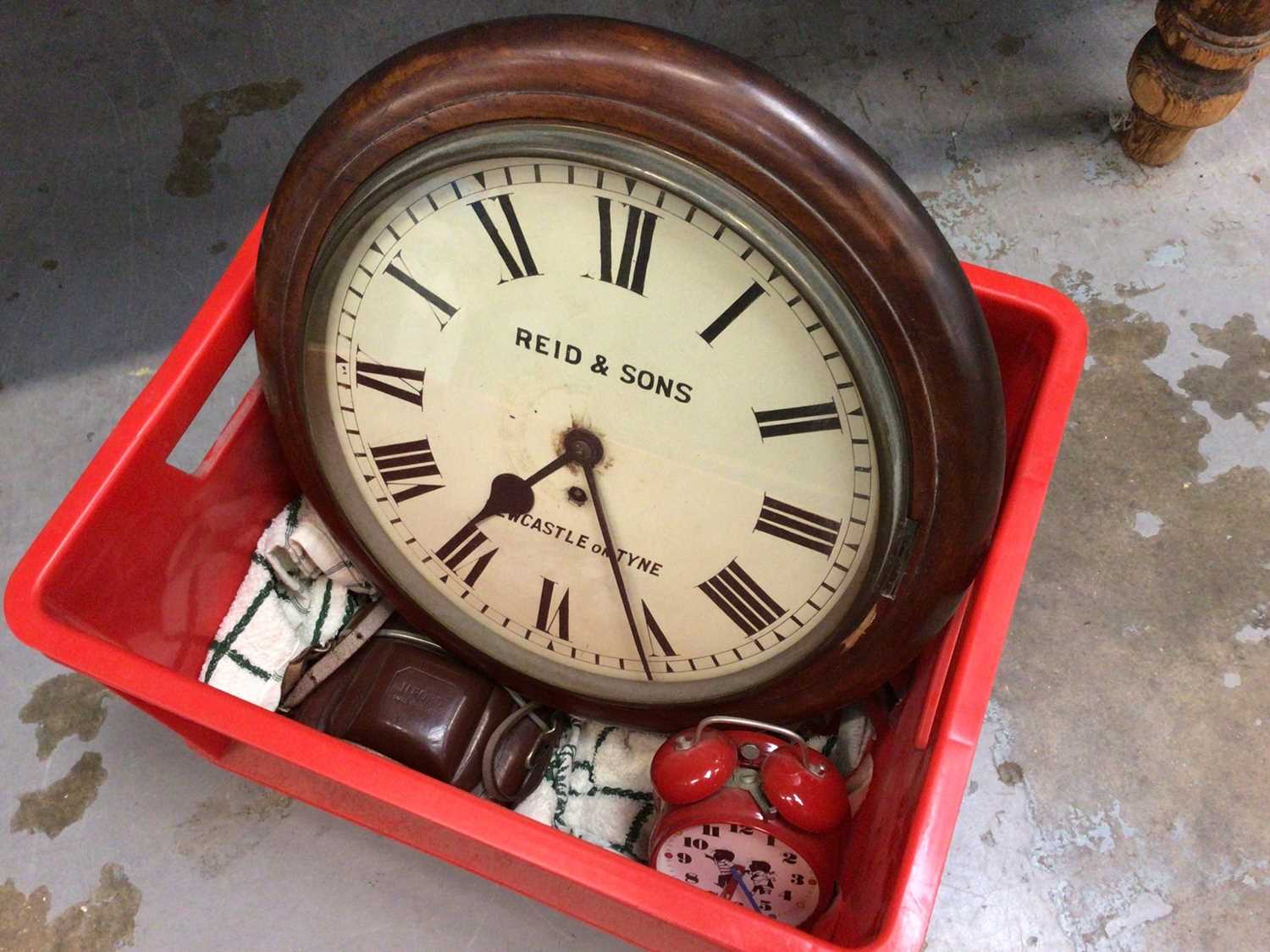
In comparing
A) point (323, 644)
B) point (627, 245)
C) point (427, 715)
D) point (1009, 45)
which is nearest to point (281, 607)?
point (323, 644)

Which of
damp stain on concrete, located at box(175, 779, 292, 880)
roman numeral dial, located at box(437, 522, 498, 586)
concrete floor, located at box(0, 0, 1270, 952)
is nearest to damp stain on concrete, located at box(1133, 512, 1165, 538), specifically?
concrete floor, located at box(0, 0, 1270, 952)

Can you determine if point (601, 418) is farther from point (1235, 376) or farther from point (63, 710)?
point (1235, 376)

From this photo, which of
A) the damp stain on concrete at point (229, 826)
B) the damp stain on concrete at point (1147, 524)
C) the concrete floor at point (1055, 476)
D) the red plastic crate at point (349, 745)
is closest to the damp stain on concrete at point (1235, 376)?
the concrete floor at point (1055, 476)

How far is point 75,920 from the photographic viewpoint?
871 mm

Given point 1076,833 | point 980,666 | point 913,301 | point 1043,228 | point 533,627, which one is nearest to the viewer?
point 913,301

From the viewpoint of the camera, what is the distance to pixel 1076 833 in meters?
0.94

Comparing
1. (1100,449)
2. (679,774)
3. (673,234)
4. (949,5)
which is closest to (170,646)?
(679,774)

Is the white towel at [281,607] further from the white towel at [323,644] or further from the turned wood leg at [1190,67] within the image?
the turned wood leg at [1190,67]

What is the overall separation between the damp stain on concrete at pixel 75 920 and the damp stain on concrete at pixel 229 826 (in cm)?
5

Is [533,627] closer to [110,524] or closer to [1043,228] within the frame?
[110,524]

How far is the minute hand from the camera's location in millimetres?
635

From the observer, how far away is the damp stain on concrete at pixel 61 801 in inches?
35.9

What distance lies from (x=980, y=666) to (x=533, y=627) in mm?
290

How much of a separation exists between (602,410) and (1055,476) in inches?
26.2
